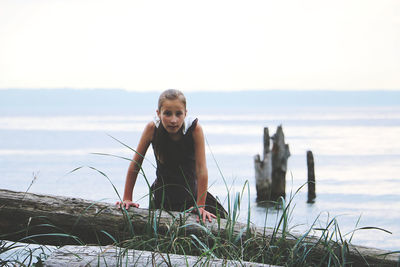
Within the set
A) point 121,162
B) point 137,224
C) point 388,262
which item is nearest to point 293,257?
point 388,262

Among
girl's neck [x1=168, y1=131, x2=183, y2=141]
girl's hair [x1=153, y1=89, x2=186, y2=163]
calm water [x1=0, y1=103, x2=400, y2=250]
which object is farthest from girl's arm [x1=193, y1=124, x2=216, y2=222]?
calm water [x1=0, y1=103, x2=400, y2=250]

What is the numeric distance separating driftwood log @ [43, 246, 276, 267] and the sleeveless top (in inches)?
56.0

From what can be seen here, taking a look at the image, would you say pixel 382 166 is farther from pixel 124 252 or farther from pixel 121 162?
pixel 124 252

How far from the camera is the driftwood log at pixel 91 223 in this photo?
12.4 feet

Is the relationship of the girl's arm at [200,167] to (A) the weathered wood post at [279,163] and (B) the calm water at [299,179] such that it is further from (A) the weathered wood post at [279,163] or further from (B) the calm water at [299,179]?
(A) the weathered wood post at [279,163]

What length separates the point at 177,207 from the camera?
486cm

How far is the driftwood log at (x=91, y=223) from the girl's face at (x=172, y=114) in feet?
2.50

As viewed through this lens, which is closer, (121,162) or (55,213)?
(55,213)

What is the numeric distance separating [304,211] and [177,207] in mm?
11973

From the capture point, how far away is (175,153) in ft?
15.3

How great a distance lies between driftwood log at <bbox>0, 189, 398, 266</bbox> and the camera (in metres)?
3.79

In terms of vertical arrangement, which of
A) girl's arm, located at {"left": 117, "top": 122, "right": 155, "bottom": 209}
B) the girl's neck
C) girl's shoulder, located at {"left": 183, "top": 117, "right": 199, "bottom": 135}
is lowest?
girl's arm, located at {"left": 117, "top": 122, "right": 155, "bottom": 209}

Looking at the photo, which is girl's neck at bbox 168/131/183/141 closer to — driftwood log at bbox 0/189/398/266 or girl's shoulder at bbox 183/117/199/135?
girl's shoulder at bbox 183/117/199/135

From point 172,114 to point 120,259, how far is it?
1.64m
